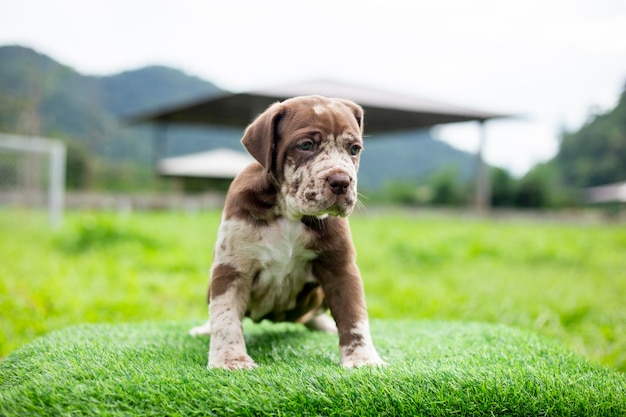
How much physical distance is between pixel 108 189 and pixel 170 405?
29.9m

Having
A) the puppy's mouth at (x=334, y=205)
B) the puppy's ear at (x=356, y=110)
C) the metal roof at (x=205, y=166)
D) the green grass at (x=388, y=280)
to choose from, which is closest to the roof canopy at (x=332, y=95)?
the metal roof at (x=205, y=166)

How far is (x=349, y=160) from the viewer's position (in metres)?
2.47

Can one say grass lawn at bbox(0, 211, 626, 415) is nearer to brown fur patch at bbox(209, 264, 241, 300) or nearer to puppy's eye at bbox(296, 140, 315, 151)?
brown fur patch at bbox(209, 264, 241, 300)

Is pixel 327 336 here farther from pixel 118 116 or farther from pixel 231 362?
pixel 118 116

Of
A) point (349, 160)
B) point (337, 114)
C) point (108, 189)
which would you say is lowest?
point (108, 189)

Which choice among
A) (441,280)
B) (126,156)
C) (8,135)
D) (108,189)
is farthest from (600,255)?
(126,156)

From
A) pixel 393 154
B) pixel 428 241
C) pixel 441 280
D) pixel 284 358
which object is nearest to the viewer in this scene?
pixel 284 358

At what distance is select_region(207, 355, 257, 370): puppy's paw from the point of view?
242 cm

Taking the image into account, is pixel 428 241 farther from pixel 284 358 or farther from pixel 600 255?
pixel 284 358

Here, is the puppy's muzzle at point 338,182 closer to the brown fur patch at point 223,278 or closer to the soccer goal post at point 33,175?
the brown fur patch at point 223,278

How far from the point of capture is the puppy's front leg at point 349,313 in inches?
100

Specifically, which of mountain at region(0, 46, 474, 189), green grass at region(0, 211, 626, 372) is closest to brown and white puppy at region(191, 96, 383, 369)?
green grass at region(0, 211, 626, 372)

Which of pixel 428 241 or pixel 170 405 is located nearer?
pixel 170 405

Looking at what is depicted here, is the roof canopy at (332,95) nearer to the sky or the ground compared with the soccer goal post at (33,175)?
nearer to the sky
